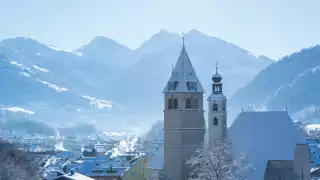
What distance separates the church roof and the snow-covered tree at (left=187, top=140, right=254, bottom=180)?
5134 mm

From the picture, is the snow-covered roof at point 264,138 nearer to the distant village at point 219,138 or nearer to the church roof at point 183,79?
the distant village at point 219,138

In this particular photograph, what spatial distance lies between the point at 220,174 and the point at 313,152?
51203 mm

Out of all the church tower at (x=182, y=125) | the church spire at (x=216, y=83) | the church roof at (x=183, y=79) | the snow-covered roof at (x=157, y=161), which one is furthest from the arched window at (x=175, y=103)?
the snow-covered roof at (x=157, y=161)

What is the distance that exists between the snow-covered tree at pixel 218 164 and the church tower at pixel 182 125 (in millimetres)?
994

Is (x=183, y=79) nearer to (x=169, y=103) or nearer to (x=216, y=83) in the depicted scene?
(x=169, y=103)

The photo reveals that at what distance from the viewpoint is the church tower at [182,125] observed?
220 feet

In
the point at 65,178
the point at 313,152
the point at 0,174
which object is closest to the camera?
the point at 65,178

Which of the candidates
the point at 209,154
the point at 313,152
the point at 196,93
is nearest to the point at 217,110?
the point at 196,93

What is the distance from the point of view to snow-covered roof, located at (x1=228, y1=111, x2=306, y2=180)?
68.1m

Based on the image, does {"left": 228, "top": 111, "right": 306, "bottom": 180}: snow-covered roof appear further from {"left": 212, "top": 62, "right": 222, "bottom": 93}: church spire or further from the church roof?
the church roof

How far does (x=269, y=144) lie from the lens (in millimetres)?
68438

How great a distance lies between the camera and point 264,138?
225 feet

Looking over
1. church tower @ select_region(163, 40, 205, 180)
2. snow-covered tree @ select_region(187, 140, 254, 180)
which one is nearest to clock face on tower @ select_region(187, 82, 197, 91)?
church tower @ select_region(163, 40, 205, 180)

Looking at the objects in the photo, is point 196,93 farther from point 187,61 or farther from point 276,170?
point 276,170
